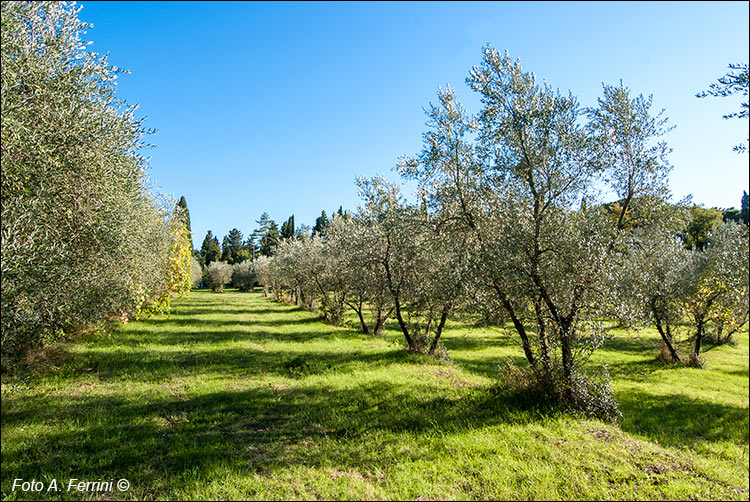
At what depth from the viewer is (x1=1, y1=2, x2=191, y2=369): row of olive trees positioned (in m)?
6.71

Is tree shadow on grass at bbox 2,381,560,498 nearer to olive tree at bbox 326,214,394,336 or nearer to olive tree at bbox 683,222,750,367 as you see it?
olive tree at bbox 326,214,394,336

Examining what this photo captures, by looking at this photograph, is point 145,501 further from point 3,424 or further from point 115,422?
point 3,424

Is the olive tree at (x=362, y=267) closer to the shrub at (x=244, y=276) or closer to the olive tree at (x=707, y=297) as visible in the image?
the olive tree at (x=707, y=297)

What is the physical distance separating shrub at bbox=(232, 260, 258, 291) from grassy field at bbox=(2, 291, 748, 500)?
8646 cm

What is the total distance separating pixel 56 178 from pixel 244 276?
3916 inches

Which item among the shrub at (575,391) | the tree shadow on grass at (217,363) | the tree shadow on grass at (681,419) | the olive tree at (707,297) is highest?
the olive tree at (707,297)

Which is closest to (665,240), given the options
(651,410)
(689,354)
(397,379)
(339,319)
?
(651,410)

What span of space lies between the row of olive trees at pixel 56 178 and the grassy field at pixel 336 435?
2.68 meters

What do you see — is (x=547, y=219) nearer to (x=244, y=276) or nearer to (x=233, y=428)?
(x=233, y=428)

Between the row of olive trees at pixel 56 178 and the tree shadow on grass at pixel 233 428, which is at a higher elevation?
the row of olive trees at pixel 56 178

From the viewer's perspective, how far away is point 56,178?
7945mm

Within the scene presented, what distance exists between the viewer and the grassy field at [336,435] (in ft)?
20.8

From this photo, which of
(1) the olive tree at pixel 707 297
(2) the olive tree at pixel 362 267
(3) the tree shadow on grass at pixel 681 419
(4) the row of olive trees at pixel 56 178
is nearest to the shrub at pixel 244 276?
(2) the olive tree at pixel 362 267

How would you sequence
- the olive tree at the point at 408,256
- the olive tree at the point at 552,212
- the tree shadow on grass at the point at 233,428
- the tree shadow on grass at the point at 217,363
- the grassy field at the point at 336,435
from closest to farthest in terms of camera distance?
1. the grassy field at the point at 336,435
2. the tree shadow on grass at the point at 233,428
3. the olive tree at the point at 552,212
4. the tree shadow on grass at the point at 217,363
5. the olive tree at the point at 408,256
